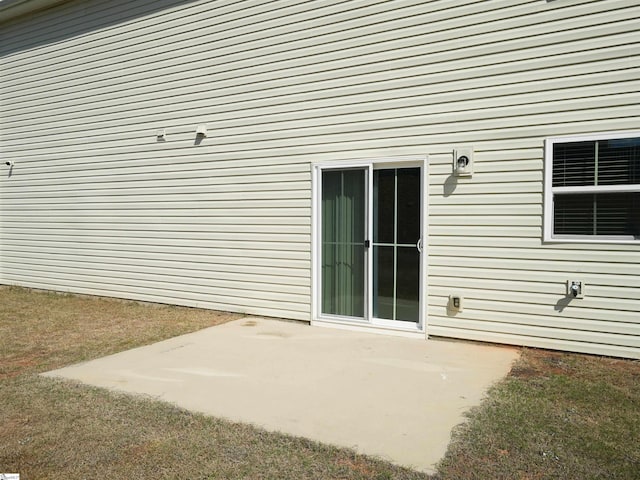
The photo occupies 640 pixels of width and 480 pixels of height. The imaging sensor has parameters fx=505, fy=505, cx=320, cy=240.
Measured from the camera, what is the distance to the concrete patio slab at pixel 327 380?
11.3 feet

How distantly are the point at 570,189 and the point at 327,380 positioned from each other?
3.09 meters

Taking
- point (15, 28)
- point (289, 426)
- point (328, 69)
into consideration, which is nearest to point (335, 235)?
point (328, 69)

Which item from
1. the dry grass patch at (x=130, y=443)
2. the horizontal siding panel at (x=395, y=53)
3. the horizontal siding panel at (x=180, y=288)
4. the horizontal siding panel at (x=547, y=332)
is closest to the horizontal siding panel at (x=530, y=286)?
the horizontal siding panel at (x=547, y=332)

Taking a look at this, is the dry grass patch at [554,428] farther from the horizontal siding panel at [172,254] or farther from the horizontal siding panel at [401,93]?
the horizontal siding panel at [172,254]

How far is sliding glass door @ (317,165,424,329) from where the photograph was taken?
19.8ft

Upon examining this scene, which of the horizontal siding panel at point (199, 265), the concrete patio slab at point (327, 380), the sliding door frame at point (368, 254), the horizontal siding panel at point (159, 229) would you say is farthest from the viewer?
the horizontal siding panel at point (159, 229)

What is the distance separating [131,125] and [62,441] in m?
6.41

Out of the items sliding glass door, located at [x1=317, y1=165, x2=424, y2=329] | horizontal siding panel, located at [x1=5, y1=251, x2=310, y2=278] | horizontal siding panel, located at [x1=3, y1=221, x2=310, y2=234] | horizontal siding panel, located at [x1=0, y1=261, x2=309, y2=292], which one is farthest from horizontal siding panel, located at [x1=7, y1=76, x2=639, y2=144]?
horizontal siding panel, located at [x1=0, y1=261, x2=309, y2=292]

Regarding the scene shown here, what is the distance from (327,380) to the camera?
451 cm

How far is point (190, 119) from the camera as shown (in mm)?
7859

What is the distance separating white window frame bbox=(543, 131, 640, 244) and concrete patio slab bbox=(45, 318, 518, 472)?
1325mm

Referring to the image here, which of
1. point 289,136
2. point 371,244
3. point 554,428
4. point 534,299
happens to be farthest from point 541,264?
point 289,136

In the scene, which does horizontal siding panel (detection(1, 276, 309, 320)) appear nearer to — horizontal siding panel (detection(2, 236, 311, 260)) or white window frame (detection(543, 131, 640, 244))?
horizontal siding panel (detection(2, 236, 311, 260))

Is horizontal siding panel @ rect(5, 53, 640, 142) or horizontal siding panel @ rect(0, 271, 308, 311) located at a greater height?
horizontal siding panel @ rect(5, 53, 640, 142)
